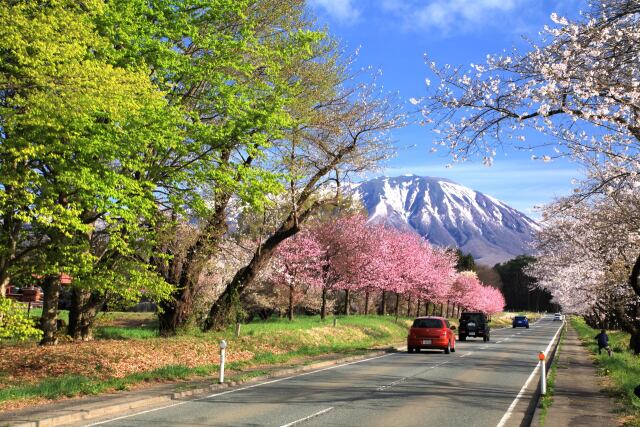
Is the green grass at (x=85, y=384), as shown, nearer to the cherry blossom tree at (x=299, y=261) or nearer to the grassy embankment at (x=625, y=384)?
the grassy embankment at (x=625, y=384)

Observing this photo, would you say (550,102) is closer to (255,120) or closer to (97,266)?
(255,120)

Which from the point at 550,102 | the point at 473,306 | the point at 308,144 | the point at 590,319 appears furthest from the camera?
the point at 473,306

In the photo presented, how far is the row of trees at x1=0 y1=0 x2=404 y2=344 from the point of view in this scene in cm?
1127

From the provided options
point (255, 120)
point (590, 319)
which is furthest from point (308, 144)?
point (590, 319)

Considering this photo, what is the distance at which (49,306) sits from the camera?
59.0 ft

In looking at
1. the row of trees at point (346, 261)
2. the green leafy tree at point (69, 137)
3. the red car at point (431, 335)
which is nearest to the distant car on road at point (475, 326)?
the row of trees at point (346, 261)

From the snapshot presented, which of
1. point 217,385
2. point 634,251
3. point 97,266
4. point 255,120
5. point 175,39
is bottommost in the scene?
point 217,385

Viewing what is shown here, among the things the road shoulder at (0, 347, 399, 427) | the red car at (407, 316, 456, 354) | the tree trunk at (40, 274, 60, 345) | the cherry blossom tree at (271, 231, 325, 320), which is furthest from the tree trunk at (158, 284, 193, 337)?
the cherry blossom tree at (271, 231, 325, 320)

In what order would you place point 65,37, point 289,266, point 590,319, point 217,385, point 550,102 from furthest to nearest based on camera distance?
point 590,319, point 289,266, point 217,385, point 65,37, point 550,102

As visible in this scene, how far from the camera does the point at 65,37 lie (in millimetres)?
11180

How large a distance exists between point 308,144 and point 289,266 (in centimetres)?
1941

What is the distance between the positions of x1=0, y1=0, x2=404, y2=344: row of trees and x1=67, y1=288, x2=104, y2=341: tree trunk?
0.05 m

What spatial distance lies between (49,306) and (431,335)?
16600 mm

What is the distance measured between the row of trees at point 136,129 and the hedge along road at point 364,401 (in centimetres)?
463
